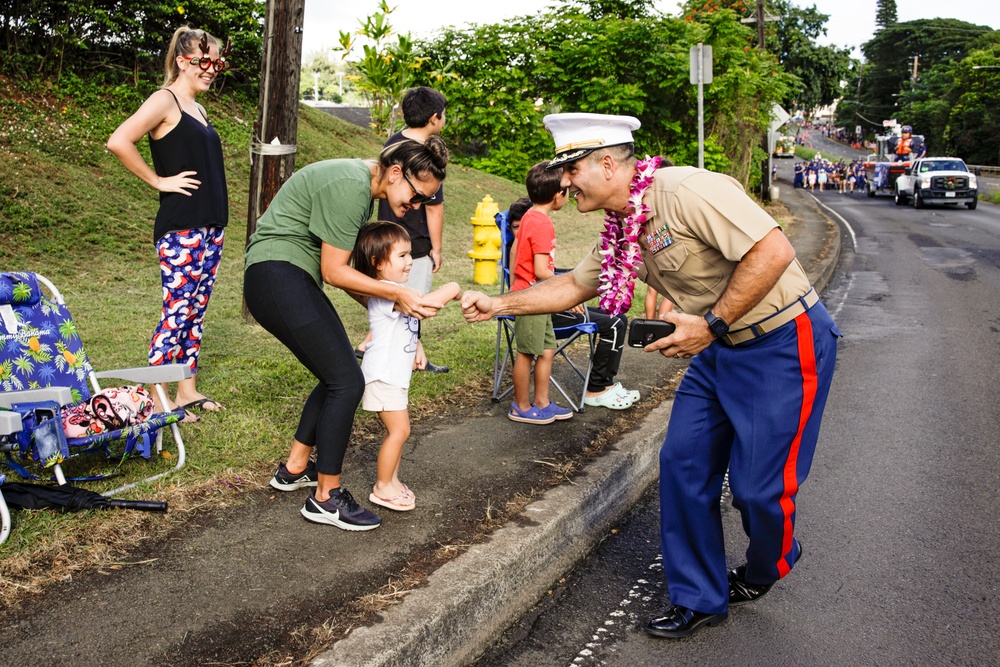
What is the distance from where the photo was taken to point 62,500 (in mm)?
3811

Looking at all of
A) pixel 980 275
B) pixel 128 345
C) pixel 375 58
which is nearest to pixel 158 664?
pixel 128 345

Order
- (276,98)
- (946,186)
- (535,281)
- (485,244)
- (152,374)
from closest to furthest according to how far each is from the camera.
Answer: (152,374) → (535,281) → (276,98) → (485,244) → (946,186)

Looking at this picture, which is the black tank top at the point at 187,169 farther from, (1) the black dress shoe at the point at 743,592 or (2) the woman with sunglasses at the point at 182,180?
(1) the black dress shoe at the point at 743,592

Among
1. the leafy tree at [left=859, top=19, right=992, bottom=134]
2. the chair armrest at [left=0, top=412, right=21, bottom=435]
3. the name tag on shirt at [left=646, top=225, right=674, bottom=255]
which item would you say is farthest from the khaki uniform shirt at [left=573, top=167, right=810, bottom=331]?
the leafy tree at [left=859, top=19, right=992, bottom=134]

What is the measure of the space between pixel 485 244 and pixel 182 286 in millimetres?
6058

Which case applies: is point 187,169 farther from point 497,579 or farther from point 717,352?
point 717,352

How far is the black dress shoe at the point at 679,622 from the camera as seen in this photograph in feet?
11.3

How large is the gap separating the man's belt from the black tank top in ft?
10.1

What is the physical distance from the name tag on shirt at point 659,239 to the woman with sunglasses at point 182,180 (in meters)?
2.75

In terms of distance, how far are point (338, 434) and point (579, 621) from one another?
4.18 ft

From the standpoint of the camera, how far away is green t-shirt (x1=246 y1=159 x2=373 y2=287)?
3.65m

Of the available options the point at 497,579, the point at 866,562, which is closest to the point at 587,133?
the point at 497,579

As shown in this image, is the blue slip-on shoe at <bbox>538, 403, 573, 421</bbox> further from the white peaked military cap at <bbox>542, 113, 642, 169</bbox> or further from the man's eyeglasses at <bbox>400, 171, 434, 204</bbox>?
the white peaked military cap at <bbox>542, 113, 642, 169</bbox>

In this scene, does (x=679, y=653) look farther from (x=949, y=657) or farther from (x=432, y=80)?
(x=432, y=80)
